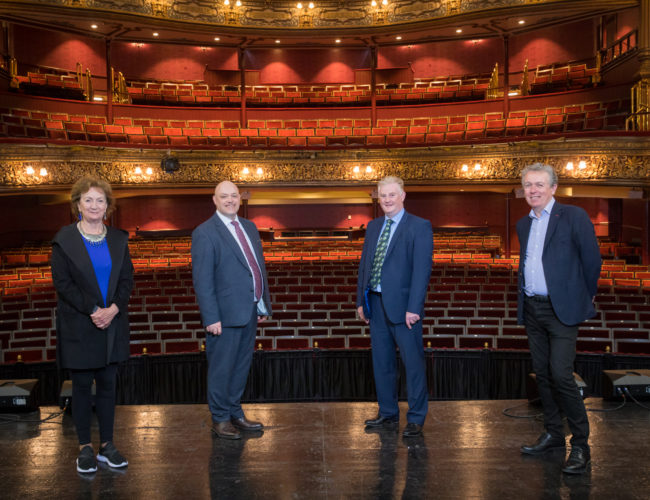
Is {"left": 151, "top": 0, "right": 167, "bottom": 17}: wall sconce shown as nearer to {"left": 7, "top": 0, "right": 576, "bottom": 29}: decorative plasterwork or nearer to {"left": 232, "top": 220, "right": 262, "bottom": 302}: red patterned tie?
{"left": 7, "top": 0, "right": 576, "bottom": 29}: decorative plasterwork

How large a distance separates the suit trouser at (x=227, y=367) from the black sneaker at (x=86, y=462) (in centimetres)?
57

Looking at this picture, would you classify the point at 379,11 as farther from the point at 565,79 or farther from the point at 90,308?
the point at 90,308

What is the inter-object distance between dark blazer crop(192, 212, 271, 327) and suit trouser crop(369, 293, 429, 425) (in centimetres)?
60

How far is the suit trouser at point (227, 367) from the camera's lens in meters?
2.81

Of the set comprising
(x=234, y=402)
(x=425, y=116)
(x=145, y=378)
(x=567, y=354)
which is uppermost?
(x=425, y=116)

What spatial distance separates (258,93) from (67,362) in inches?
583

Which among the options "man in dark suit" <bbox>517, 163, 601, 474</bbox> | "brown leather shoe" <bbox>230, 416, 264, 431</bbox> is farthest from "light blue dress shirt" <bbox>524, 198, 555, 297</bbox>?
"brown leather shoe" <bbox>230, 416, 264, 431</bbox>

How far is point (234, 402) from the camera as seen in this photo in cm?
288

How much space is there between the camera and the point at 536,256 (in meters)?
2.56

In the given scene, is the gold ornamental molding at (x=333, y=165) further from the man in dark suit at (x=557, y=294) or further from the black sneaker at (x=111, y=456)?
the black sneaker at (x=111, y=456)

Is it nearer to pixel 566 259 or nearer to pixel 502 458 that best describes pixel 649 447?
pixel 502 458

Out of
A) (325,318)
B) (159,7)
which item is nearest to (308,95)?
(159,7)

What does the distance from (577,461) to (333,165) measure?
10.9m

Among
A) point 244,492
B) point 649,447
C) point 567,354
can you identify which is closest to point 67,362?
point 244,492
